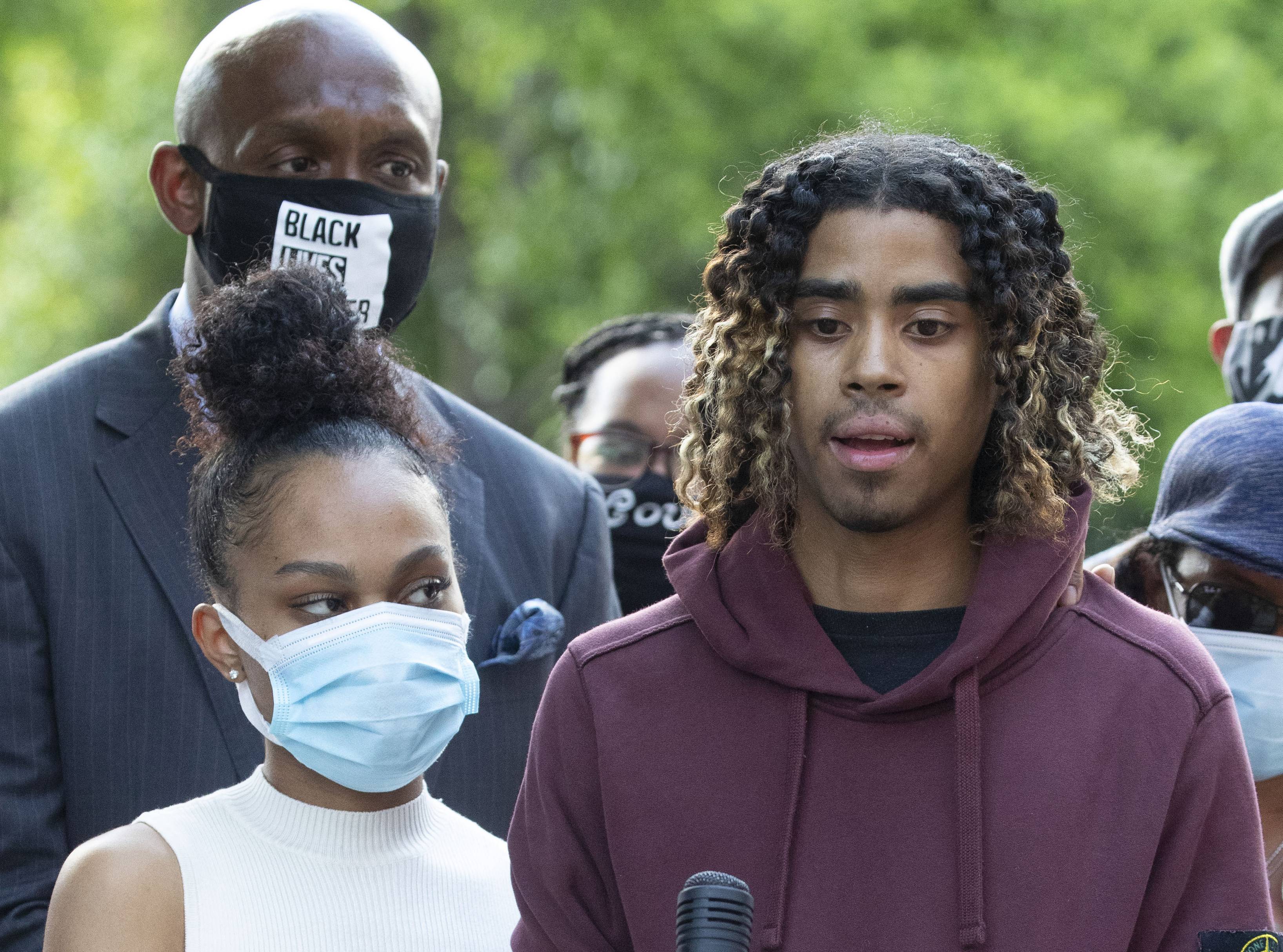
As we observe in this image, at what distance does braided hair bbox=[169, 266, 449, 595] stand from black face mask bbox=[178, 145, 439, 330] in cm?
50

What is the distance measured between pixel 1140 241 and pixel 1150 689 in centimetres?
985

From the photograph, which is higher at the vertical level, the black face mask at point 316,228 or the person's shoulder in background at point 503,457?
the black face mask at point 316,228

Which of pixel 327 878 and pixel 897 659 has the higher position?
pixel 897 659

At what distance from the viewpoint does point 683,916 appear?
2002 millimetres

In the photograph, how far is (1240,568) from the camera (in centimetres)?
368

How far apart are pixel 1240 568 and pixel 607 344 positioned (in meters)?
3.01

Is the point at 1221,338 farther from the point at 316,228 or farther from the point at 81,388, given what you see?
the point at 81,388

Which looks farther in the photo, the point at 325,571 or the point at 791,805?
the point at 325,571

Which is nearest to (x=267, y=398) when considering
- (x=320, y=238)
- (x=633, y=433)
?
(x=320, y=238)

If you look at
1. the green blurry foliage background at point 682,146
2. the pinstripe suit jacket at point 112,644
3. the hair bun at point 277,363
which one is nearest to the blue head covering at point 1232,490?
the pinstripe suit jacket at point 112,644

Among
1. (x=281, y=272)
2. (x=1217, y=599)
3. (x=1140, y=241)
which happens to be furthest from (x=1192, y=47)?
(x=281, y=272)

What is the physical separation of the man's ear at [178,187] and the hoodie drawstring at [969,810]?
2379 mm

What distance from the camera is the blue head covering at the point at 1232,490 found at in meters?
3.65

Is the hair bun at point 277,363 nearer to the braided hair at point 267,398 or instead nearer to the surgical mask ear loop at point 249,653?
the braided hair at point 267,398
